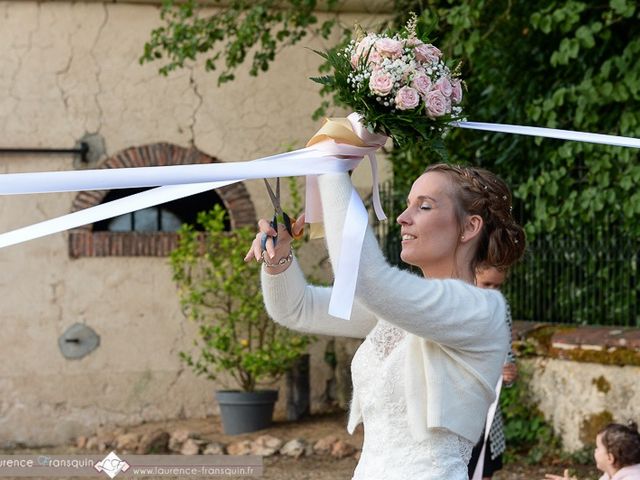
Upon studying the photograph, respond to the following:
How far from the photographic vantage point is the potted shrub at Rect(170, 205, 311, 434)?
8312 millimetres

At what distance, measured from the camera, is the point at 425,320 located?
7.68 feet

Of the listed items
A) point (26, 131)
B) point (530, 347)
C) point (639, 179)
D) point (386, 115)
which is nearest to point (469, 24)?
point (639, 179)

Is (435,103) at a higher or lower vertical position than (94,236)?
higher

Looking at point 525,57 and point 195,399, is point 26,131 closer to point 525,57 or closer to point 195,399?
point 195,399

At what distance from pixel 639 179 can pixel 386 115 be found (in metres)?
4.72

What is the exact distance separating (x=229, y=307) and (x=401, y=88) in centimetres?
610

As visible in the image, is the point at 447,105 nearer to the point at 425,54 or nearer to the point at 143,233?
the point at 425,54

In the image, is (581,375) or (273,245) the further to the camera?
(581,375)

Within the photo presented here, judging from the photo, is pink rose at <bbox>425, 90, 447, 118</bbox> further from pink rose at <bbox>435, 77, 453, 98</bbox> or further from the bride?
the bride

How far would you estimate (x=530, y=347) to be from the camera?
770 cm

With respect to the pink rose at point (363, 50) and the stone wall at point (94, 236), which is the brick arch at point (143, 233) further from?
the pink rose at point (363, 50)

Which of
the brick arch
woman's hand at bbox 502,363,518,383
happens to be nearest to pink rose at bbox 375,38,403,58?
woman's hand at bbox 502,363,518,383

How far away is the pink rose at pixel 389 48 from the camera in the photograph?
8.30 ft

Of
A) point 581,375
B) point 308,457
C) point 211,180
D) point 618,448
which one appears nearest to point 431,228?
point 211,180
